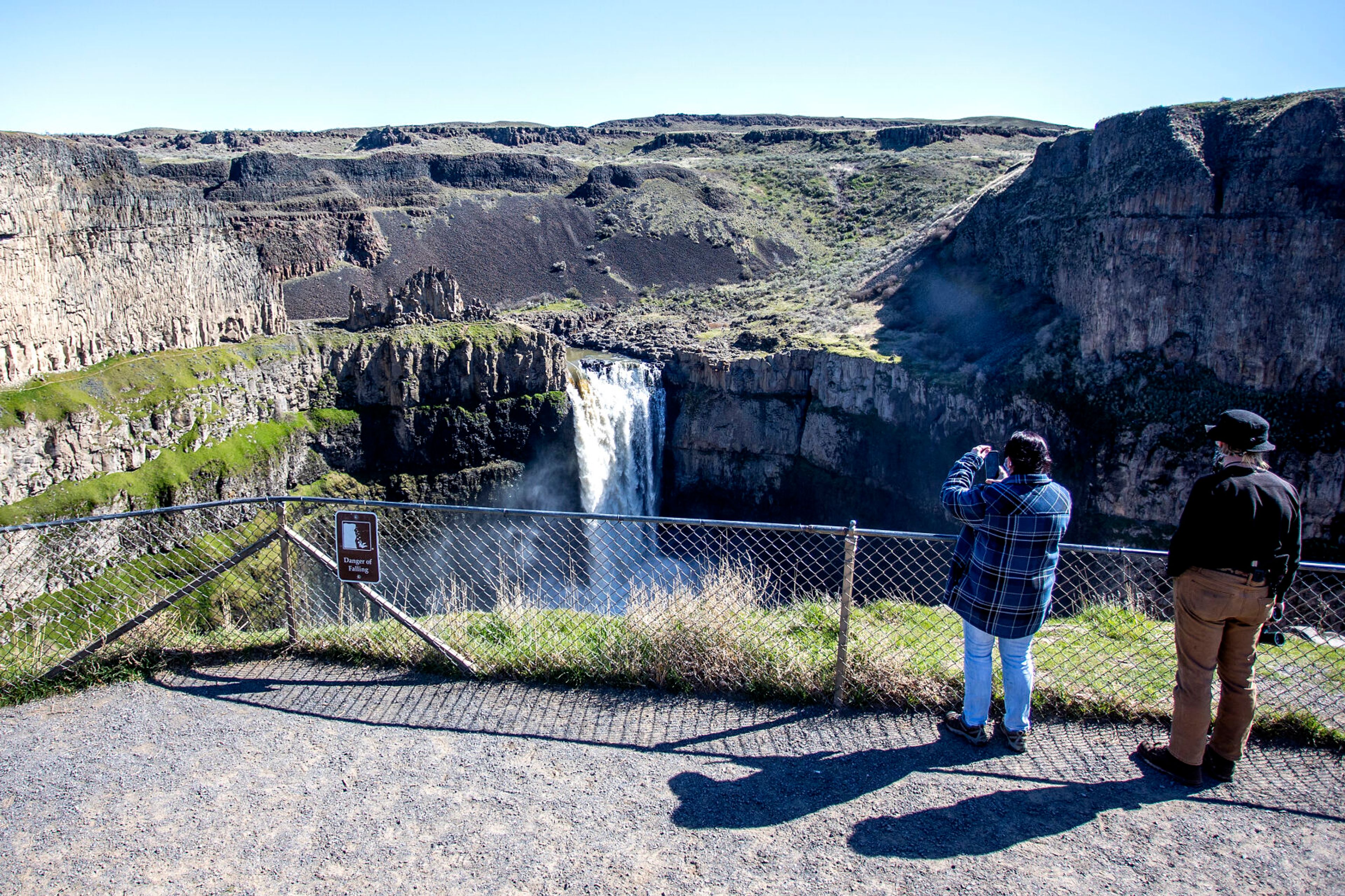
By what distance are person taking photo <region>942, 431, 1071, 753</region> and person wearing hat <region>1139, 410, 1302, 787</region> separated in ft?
2.32

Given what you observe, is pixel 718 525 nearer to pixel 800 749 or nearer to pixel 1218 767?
pixel 800 749

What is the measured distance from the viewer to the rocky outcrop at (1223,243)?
25094 millimetres

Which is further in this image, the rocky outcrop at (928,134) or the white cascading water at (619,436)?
the rocky outcrop at (928,134)

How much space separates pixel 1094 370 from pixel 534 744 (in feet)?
91.4

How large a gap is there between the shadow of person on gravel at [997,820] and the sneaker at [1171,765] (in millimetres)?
95

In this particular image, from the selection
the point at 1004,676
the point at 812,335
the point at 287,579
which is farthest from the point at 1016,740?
the point at 812,335

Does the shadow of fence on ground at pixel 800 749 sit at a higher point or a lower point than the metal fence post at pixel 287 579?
lower

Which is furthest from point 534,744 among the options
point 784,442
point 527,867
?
point 784,442

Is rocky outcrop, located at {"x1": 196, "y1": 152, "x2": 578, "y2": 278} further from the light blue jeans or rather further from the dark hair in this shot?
the dark hair

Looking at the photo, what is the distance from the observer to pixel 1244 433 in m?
4.78

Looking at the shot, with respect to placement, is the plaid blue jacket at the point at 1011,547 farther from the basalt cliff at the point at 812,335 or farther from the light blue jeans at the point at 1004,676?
the basalt cliff at the point at 812,335

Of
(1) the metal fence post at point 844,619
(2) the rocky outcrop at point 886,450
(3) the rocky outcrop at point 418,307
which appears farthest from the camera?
(3) the rocky outcrop at point 418,307

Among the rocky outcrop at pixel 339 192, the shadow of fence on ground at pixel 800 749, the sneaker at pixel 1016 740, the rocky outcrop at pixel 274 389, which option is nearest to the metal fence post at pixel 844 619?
Answer: the shadow of fence on ground at pixel 800 749

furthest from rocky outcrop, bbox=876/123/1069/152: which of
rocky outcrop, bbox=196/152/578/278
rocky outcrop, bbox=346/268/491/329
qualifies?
rocky outcrop, bbox=346/268/491/329
